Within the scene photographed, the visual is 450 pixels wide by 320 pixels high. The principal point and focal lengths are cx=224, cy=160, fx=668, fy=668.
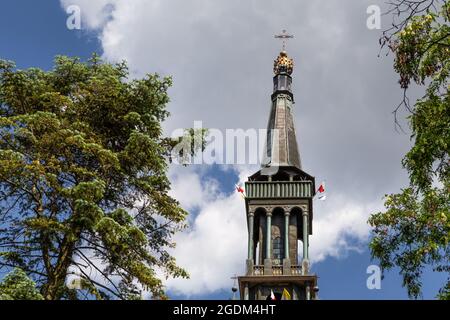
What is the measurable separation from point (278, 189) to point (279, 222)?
2.68 metres

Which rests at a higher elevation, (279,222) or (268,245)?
(279,222)

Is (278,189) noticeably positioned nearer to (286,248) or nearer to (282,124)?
(286,248)

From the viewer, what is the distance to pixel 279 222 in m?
54.2

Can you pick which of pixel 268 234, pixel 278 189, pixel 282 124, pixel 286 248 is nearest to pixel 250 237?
pixel 268 234

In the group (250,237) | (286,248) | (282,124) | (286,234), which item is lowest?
(286,248)

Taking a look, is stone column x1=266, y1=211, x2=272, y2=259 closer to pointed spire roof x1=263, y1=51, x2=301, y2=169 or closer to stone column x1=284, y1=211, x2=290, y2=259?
stone column x1=284, y1=211, x2=290, y2=259

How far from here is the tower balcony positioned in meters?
54.0

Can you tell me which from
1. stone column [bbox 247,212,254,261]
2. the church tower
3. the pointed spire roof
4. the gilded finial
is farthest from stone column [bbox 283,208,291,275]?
the gilded finial

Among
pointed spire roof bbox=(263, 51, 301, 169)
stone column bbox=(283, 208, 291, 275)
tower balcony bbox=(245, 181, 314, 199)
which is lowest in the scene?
stone column bbox=(283, 208, 291, 275)

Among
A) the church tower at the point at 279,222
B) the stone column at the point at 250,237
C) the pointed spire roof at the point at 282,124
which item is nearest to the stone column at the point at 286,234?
the church tower at the point at 279,222

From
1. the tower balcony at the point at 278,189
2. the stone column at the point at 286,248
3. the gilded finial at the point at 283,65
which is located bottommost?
the stone column at the point at 286,248

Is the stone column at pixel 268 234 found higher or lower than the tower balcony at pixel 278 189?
lower

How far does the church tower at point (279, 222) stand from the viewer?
50.0 metres

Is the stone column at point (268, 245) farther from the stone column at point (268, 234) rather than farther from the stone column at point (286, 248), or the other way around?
the stone column at point (286, 248)
